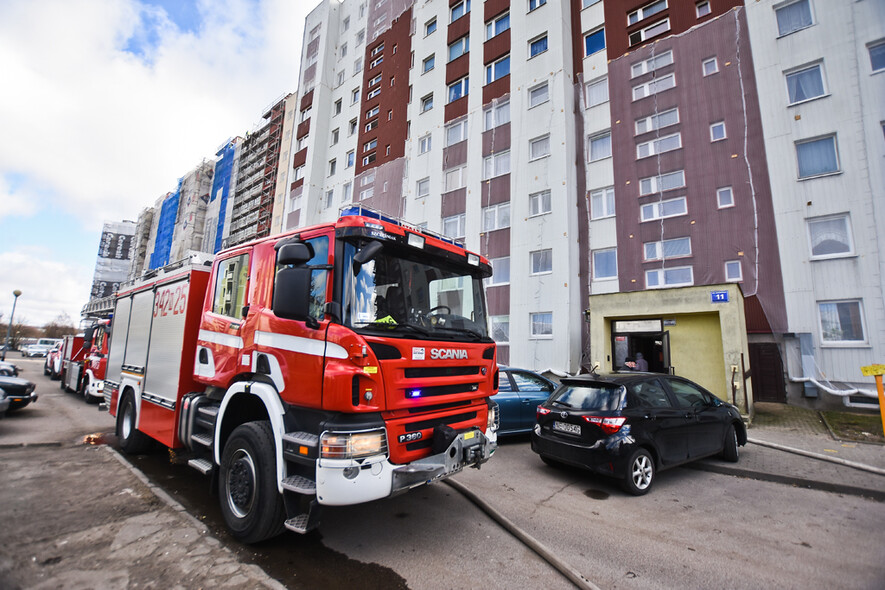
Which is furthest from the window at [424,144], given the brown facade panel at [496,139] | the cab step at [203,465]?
the cab step at [203,465]

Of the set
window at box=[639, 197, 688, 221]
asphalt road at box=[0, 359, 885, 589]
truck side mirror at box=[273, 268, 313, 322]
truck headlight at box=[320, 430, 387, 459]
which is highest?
window at box=[639, 197, 688, 221]

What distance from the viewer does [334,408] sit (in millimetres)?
3039

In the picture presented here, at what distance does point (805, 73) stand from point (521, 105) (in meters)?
10.7

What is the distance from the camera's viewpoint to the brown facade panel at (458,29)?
23828 mm

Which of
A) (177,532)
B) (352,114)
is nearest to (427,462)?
(177,532)

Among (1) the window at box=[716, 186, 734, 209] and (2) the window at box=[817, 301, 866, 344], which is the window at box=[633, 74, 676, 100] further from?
(2) the window at box=[817, 301, 866, 344]

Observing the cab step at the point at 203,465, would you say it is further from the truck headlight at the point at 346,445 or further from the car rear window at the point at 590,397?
the car rear window at the point at 590,397

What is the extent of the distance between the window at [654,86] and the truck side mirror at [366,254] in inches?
744

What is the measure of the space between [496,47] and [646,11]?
729 cm

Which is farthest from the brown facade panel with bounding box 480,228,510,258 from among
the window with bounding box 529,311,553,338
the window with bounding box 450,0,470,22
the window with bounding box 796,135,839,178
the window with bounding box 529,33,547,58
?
the window with bounding box 450,0,470,22

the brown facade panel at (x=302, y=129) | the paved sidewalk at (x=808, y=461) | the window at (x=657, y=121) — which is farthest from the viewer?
the brown facade panel at (x=302, y=129)

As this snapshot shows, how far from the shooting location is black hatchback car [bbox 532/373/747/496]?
17.1 ft

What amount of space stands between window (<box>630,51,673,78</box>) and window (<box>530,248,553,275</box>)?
8.93 m

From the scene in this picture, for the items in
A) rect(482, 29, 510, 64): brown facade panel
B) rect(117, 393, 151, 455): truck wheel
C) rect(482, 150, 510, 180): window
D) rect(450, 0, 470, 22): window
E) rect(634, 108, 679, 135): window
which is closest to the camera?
rect(117, 393, 151, 455): truck wheel
